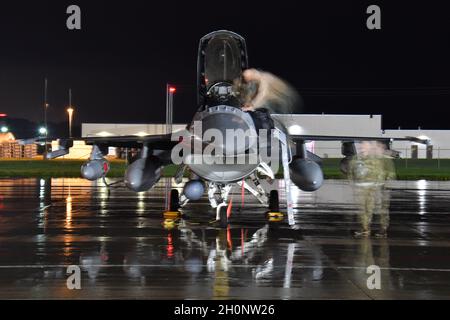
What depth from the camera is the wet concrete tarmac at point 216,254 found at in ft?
27.9

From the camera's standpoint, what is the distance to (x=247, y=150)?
14203 mm

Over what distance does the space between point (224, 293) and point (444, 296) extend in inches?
111

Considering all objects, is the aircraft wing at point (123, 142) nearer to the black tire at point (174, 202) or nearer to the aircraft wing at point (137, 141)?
the aircraft wing at point (137, 141)

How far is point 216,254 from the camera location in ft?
37.3

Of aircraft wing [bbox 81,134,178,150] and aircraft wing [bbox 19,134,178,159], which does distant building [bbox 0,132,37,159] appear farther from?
aircraft wing [bbox 81,134,178,150]

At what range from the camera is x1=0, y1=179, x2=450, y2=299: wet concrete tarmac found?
8508 mm

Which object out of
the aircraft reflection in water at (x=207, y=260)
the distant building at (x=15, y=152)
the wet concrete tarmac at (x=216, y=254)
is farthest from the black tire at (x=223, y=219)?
the distant building at (x=15, y=152)

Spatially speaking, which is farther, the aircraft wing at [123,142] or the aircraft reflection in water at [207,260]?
the aircraft wing at [123,142]

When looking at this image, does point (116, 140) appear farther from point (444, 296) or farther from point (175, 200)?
point (444, 296)

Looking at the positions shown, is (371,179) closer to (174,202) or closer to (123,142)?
(174,202)

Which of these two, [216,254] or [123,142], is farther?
[123,142]

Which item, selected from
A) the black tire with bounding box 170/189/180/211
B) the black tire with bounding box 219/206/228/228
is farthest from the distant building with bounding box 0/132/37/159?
the black tire with bounding box 219/206/228/228

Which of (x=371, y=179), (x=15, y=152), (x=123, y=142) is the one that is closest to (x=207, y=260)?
(x=371, y=179)
